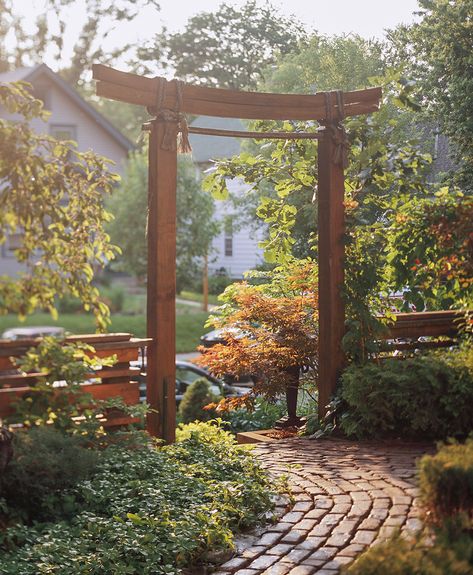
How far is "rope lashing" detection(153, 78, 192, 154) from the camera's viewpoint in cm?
797

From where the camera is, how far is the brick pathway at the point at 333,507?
488 centimetres

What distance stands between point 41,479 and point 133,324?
2180 centimetres

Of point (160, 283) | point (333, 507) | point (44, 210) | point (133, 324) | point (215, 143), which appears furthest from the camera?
point (215, 143)

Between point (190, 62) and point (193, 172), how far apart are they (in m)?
7.36

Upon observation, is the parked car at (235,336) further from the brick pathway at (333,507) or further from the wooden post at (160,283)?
the brick pathway at (333,507)

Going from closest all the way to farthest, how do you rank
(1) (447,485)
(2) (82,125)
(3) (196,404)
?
(1) (447,485)
(3) (196,404)
(2) (82,125)

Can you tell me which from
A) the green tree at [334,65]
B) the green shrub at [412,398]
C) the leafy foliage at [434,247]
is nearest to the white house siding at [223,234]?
the green tree at [334,65]

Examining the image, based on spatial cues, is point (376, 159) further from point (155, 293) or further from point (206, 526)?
point (206, 526)

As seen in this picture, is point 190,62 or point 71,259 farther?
point 190,62

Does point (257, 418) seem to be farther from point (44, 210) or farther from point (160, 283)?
point (44, 210)

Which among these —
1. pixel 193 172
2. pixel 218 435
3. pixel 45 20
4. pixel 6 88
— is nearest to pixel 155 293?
pixel 218 435

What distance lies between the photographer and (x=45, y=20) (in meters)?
41.9

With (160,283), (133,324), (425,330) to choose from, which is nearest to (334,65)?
(425,330)

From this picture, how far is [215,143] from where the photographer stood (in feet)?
119
